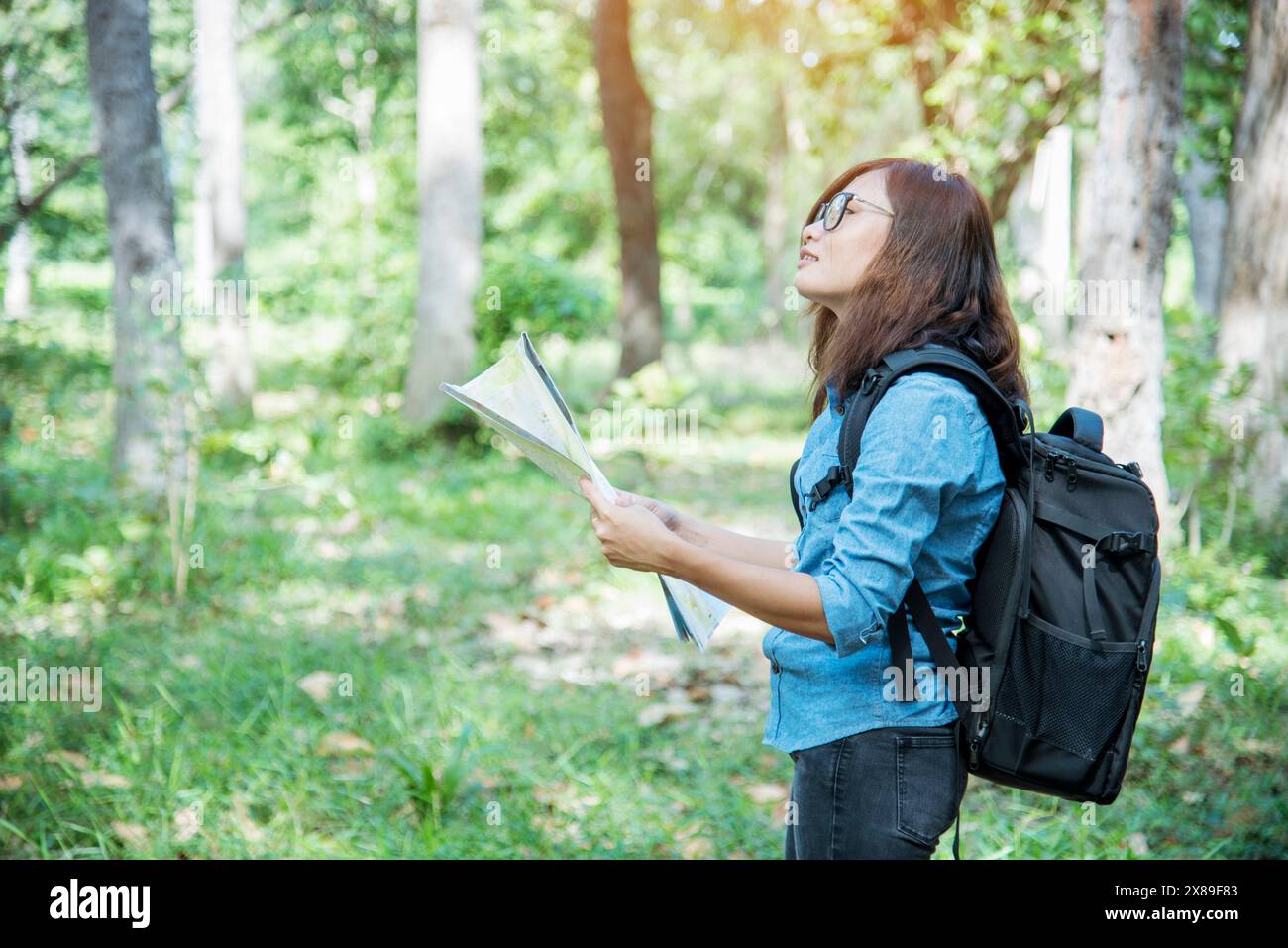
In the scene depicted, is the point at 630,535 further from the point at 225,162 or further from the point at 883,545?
the point at 225,162

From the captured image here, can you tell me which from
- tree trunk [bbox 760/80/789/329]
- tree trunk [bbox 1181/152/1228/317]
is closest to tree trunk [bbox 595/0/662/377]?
tree trunk [bbox 1181/152/1228/317]

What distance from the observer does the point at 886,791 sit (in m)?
1.95

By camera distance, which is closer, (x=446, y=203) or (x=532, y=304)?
(x=532, y=304)

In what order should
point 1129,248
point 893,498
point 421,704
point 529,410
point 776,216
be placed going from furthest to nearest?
point 776,216 < point 1129,248 < point 421,704 < point 529,410 < point 893,498

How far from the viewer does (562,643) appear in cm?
557

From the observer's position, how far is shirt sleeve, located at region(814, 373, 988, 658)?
1.79 meters

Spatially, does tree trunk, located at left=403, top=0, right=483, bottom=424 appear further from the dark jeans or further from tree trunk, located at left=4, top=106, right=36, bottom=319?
the dark jeans

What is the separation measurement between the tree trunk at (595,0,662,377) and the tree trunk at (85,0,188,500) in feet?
17.6

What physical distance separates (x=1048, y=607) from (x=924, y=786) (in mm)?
362

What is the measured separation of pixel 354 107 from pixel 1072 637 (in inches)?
855

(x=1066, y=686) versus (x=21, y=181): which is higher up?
(x=21, y=181)

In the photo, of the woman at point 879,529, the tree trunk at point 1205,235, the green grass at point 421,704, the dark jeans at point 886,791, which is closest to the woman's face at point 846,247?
the woman at point 879,529

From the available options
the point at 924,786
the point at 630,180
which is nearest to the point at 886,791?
the point at 924,786

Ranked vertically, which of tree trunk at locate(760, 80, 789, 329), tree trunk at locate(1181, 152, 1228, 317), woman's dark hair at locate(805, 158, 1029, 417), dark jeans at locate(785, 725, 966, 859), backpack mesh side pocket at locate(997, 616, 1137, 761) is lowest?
dark jeans at locate(785, 725, 966, 859)
